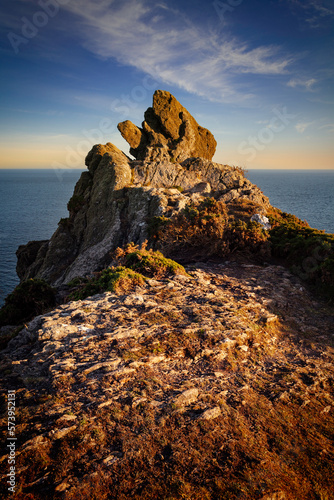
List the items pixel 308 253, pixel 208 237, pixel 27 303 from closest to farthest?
1. pixel 27 303
2. pixel 308 253
3. pixel 208 237

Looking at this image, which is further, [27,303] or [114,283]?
[27,303]

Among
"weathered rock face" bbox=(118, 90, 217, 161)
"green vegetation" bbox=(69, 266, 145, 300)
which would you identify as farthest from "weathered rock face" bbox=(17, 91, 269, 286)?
"green vegetation" bbox=(69, 266, 145, 300)

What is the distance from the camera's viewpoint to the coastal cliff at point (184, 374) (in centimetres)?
329

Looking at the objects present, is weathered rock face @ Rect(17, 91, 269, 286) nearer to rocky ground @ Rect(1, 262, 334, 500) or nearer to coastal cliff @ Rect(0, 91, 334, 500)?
coastal cliff @ Rect(0, 91, 334, 500)

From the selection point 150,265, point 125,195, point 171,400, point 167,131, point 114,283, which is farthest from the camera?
point 167,131

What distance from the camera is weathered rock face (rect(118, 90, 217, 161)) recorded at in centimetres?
3167

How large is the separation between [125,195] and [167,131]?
607 inches

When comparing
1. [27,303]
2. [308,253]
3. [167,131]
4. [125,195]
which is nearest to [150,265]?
[27,303]

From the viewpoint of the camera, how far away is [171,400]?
4.45m

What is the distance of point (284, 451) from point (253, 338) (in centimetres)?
290

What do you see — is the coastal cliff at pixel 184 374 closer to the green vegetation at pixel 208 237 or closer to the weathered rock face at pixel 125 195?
the green vegetation at pixel 208 237

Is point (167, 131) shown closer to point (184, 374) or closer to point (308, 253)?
point (308, 253)

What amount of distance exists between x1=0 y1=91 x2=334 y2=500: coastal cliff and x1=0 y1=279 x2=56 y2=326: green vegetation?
0.04 m

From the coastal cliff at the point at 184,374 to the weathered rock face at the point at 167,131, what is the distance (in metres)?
22.0
